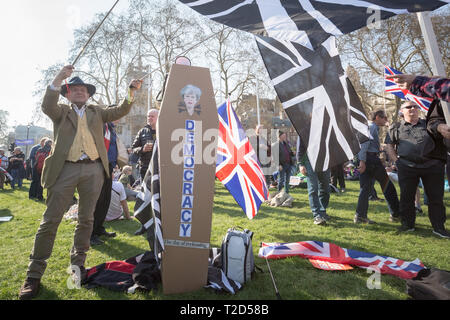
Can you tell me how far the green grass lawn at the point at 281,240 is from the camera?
2645 millimetres

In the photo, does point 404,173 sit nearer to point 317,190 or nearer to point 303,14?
point 317,190

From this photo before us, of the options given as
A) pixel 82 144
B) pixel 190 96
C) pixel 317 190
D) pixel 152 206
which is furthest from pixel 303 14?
pixel 317 190

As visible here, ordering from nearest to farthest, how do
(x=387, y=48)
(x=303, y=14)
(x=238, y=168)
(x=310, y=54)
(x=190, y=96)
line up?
1. (x=303, y=14)
2. (x=190, y=96)
3. (x=310, y=54)
4. (x=238, y=168)
5. (x=387, y=48)

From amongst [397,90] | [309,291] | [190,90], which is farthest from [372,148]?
[190,90]

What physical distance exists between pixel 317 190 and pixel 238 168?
1774mm

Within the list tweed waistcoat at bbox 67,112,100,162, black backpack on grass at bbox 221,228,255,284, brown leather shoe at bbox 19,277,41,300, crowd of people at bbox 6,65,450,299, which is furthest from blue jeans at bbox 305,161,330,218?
brown leather shoe at bbox 19,277,41,300

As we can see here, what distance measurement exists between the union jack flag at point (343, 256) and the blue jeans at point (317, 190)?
1.71 metres

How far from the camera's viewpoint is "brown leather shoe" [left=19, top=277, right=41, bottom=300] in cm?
257

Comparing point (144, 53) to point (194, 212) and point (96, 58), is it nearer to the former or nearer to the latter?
point (96, 58)

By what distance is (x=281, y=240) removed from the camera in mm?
4297

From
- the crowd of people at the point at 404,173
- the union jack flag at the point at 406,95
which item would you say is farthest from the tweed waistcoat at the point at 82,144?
the union jack flag at the point at 406,95

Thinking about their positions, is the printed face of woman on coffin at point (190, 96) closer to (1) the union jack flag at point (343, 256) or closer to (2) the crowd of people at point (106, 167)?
(2) the crowd of people at point (106, 167)

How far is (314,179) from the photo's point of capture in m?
5.25

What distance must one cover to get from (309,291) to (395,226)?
3295 mm
